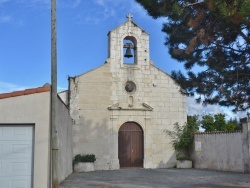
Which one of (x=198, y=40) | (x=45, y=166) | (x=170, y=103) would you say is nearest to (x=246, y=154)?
(x=170, y=103)

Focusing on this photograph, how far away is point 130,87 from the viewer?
19.7 m

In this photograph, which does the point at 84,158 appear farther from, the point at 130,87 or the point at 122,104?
the point at 130,87

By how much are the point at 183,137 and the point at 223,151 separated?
2881 millimetres

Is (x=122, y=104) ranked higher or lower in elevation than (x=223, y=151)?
higher

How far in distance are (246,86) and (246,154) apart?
6814mm

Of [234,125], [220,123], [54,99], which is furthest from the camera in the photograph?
[234,125]

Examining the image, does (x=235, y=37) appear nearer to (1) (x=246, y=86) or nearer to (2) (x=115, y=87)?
(1) (x=246, y=86)

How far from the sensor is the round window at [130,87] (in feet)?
64.4

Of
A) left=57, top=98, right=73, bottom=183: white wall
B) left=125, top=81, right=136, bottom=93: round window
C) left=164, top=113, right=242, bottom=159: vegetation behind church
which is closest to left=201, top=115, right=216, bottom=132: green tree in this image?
left=164, top=113, right=242, bottom=159: vegetation behind church

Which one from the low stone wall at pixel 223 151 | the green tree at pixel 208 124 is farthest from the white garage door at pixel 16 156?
the green tree at pixel 208 124

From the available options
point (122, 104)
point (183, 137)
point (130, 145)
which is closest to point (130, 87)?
point (122, 104)

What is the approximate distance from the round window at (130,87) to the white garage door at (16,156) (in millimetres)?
11079

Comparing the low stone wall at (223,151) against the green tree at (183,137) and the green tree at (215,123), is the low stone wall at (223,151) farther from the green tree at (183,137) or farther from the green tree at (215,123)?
the green tree at (215,123)

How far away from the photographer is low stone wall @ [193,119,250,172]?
15.6 meters
